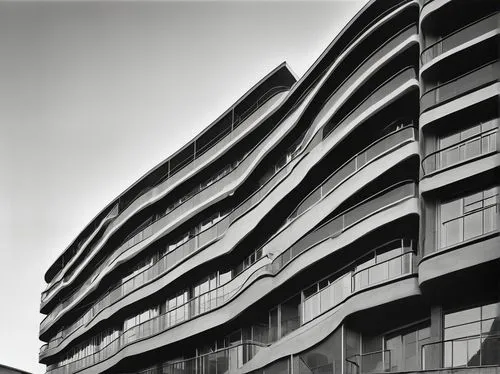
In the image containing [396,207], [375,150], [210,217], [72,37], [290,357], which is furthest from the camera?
[210,217]

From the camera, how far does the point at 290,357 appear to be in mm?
35469

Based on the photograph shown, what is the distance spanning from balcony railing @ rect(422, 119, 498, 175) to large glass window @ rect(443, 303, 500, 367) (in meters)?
5.03

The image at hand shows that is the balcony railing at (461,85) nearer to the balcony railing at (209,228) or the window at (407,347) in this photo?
the window at (407,347)

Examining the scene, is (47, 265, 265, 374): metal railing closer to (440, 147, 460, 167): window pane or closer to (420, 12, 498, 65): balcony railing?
(440, 147, 460, 167): window pane

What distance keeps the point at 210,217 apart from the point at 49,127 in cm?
2039

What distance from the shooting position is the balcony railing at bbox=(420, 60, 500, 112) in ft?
92.4

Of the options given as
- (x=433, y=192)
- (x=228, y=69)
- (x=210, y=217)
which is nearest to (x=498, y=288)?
(x=433, y=192)

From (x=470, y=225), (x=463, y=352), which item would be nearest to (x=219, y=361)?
(x=463, y=352)

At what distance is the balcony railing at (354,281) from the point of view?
97.6ft

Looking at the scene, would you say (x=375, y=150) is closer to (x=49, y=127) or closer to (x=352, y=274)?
(x=352, y=274)

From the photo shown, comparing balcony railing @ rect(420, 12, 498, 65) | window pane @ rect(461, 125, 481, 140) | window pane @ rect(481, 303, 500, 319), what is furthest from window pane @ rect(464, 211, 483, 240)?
balcony railing @ rect(420, 12, 498, 65)

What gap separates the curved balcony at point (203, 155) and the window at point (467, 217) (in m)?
16.4

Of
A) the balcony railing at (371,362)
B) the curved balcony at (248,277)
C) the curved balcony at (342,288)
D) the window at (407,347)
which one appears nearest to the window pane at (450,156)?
the curved balcony at (248,277)

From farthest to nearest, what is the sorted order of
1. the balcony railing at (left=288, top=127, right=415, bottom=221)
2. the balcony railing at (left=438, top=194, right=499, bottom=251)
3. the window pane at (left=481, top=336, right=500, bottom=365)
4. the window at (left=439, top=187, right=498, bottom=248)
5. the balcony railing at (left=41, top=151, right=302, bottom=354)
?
1. the balcony railing at (left=41, top=151, right=302, bottom=354)
2. the balcony railing at (left=288, top=127, right=415, bottom=221)
3. the window at (left=439, top=187, right=498, bottom=248)
4. the balcony railing at (left=438, top=194, right=499, bottom=251)
5. the window pane at (left=481, top=336, right=500, bottom=365)
